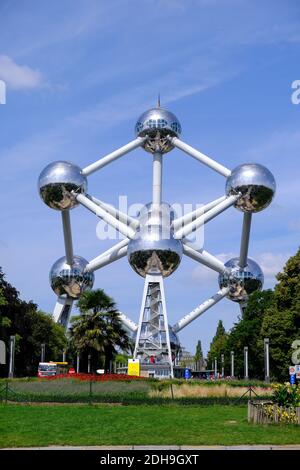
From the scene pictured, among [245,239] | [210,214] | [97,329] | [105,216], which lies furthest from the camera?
[245,239]

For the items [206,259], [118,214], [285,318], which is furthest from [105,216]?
[285,318]

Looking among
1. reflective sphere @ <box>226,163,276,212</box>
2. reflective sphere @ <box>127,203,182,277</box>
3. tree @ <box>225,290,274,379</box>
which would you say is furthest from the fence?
tree @ <box>225,290,274,379</box>

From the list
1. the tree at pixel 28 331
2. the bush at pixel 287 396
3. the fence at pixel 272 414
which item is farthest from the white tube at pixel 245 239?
the fence at pixel 272 414

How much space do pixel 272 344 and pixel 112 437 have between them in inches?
1162

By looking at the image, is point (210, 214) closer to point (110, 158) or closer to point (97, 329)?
point (110, 158)

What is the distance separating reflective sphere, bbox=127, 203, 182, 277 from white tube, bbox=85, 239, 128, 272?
672 centimetres

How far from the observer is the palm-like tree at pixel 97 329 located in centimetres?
3584

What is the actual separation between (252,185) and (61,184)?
43.8 feet

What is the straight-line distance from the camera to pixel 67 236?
51.1m

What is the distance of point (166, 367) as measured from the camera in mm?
43750

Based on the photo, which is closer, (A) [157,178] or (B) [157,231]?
(B) [157,231]

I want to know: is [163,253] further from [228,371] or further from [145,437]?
[228,371]

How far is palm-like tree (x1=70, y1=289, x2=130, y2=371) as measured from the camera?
35844 millimetres

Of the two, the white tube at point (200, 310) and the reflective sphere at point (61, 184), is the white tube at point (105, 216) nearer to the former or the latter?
the reflective sphere at point (61, 184)
